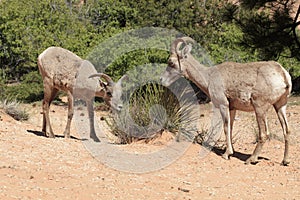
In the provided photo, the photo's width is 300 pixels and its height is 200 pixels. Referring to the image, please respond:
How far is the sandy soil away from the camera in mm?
7512

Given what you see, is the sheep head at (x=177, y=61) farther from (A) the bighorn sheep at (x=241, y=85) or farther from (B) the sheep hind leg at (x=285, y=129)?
(B) the sheep hind leg at (x=285, y=129)

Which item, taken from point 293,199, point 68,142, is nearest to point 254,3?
point 68,142

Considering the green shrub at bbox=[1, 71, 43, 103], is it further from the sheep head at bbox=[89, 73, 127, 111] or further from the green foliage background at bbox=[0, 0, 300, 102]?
the sheep head at bbox=[89, 73, 127, 111]

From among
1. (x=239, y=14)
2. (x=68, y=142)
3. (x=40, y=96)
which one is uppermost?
(x=239, y=14)

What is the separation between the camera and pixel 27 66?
3119 cm

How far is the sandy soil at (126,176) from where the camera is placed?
751 cm

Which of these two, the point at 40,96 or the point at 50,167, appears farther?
the point at 40,96

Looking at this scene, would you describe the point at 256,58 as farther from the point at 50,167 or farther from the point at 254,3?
the point at 50,167

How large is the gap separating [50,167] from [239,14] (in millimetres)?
15988

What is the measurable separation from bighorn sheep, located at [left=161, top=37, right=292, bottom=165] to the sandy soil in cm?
67

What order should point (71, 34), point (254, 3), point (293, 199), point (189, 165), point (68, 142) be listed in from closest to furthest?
point (293, 199)
point (189, 165)
point (68, 142)
point (254, 3)
point (71, 34)

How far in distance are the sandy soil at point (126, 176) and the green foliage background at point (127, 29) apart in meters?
11.1

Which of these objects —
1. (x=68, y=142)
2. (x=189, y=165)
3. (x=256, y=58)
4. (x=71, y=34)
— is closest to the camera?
(x=189, y=165)

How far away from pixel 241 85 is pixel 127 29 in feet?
54.5
